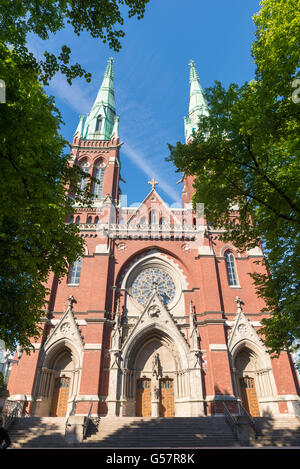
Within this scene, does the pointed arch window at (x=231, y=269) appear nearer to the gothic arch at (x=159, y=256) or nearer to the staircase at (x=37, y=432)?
the gothic arch at (x=159, y=256)

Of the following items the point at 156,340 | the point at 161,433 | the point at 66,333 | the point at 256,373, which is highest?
the point at 66,333

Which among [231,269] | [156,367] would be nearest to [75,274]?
[156,367]

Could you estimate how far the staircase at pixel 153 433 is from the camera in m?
11.2

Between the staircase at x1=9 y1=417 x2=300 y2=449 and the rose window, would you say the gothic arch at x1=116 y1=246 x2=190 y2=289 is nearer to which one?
the rose window

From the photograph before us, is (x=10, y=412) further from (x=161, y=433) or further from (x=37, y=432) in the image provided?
(x=161, y=433)

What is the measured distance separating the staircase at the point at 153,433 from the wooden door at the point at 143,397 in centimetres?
329

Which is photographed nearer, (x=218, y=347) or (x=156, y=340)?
(x=218, y=347)

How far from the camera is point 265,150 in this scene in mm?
8328

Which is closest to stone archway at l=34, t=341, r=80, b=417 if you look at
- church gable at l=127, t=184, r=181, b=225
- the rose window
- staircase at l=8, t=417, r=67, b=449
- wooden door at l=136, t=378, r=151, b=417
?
staircase at l=8, t=417, r=67, b=449

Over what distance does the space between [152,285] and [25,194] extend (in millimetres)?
14573

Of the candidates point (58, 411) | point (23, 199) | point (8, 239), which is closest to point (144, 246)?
point (58, 411)

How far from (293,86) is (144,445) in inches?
528

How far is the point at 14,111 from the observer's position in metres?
5.84
